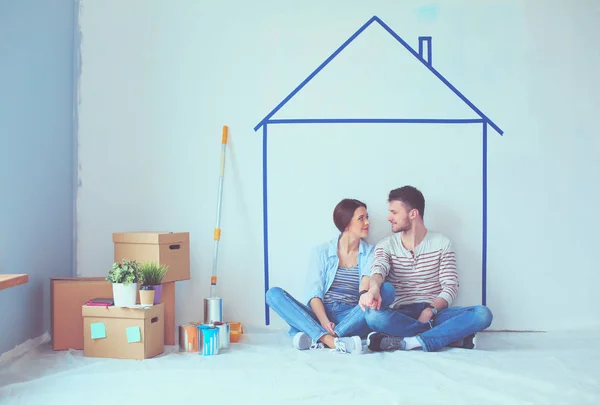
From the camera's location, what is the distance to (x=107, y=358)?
2.88m

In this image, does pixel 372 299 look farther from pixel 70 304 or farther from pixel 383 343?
pixel 70 304

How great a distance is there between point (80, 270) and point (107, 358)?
2.94ft

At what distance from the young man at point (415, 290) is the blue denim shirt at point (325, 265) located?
0.07 meters

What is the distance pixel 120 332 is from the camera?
2867 millimetres

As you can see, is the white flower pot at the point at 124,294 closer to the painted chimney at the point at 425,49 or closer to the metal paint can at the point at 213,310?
the metal paint can at the point at 213,310

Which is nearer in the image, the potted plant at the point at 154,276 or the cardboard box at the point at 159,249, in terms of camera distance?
the potted plant at the point at 154,276

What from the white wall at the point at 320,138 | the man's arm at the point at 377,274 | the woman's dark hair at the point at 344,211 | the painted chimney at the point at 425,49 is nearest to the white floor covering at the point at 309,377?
the man's arm at the point at 377,274

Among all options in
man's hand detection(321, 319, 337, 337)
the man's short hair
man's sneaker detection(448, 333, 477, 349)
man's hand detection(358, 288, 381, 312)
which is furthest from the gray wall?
man's sneaker detection(448, 333, 477, 349)

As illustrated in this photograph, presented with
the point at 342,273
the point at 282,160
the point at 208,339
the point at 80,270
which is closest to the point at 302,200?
the point at 282,160

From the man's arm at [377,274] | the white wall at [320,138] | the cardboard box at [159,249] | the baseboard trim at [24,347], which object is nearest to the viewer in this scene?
the baseboard trim at [24,347]

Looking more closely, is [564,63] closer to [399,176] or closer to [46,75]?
[399,176]

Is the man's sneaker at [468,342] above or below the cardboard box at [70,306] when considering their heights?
below

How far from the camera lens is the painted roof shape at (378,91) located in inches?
143

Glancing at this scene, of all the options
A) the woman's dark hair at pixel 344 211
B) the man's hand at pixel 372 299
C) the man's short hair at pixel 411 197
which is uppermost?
the man's short hair at pixel 411 197
